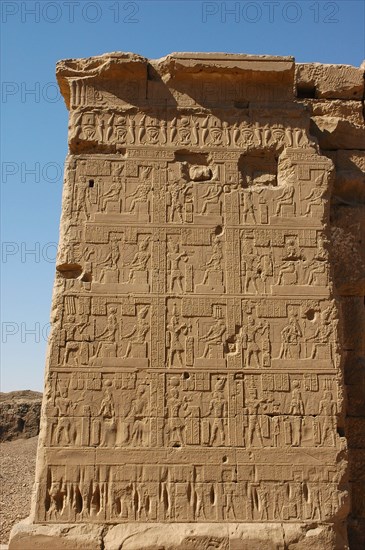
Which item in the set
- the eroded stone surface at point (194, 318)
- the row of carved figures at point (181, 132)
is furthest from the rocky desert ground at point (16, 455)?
the row of carved figures at point (181, 132)

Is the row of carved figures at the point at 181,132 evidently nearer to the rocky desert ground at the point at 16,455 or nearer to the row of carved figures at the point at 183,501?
the row of carved figures at the point at 183,501

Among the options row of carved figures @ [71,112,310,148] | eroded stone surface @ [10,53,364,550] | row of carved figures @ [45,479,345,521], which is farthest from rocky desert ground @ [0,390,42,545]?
row of carved figures @ [71,112,310,148]

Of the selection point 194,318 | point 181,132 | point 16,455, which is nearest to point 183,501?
point 194,318

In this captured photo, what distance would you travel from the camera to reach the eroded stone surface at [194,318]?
198 inches

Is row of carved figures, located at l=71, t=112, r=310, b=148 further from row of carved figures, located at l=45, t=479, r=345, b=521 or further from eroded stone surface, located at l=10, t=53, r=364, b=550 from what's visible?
row of carved figures, located at l=45, t=479, r=345, b=521

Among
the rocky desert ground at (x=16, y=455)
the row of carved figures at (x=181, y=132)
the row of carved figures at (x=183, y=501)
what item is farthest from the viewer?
the rocky desert ground at (x=16, y=455)

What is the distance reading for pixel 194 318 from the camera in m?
5.45

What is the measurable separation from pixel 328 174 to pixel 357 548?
346cm

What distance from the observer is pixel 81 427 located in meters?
5.16

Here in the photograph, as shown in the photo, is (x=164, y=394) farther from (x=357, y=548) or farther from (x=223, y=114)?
(x=223, y=114)

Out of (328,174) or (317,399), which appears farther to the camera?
(328,174)

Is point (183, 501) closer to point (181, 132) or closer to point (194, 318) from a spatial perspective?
point (194, 318)

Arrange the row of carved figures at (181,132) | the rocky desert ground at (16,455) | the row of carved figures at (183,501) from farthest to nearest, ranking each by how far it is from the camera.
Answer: the rocky desert ground at (16,455)
the row of carved figures at (181,132)
the row of carved figures at (183,501)

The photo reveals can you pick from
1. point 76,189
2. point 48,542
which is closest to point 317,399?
point 48,542
